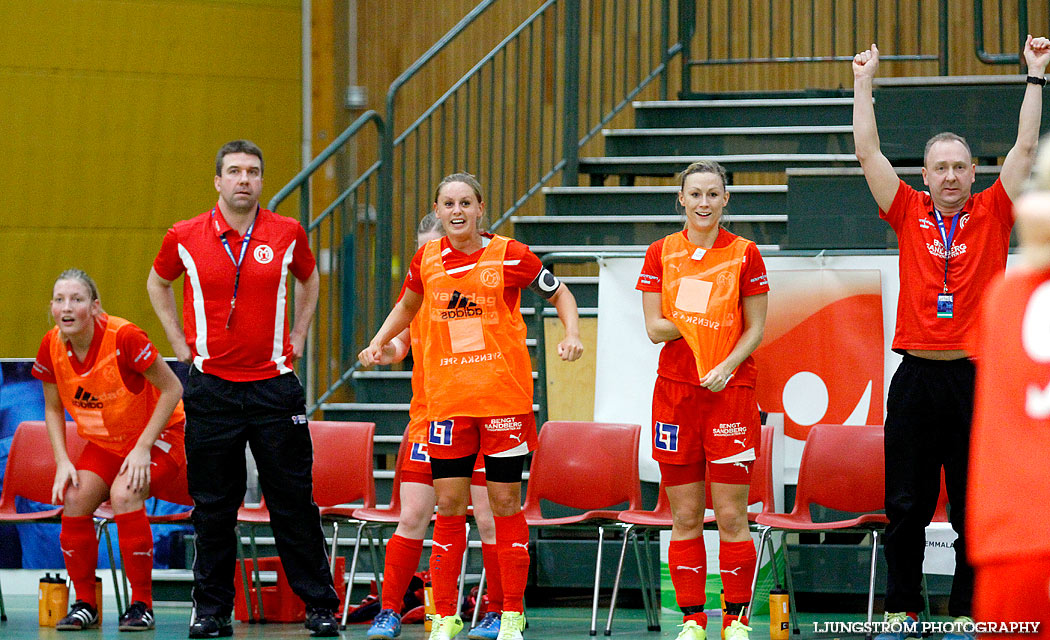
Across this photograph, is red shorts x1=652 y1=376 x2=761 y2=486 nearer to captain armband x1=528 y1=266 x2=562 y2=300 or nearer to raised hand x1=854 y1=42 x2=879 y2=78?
captain armband x1=528 y1=266 x2=562 y2=300

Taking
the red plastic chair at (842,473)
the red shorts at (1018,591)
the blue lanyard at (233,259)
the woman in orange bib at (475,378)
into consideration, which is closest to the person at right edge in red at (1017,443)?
the red shorts at (1018,591)

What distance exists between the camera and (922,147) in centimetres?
694

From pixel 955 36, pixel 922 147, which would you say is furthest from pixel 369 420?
pixel 955 36

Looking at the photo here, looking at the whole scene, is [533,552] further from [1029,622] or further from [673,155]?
[1029,622]

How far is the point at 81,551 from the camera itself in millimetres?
5766

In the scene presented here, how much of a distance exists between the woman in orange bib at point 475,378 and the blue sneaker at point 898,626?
1246mm

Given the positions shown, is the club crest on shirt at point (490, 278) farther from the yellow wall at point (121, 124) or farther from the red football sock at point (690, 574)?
the yellow wall at point (121, 124)

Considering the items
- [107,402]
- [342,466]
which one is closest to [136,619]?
[107,402]

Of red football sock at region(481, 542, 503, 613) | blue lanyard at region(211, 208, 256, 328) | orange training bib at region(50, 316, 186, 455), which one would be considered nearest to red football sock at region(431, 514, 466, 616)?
red football sock at region(481, 542, 503, 613)

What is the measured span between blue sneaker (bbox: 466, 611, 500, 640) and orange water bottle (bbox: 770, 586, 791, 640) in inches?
40.7

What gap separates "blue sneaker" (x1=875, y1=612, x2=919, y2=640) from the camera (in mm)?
4680

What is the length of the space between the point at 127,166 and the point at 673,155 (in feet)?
11.6

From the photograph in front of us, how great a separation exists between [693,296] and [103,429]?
2624mm

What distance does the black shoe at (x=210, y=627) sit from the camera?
205 inches
